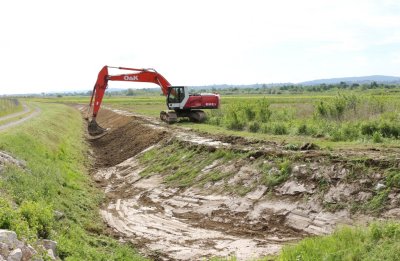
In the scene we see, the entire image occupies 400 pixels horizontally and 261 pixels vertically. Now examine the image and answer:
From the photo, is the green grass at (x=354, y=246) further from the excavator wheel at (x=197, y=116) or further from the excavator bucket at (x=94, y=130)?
the excavator bucket at (x=94, y=130)

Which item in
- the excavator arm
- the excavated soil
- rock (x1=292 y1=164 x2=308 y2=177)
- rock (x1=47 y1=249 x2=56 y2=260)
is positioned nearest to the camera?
rock (x1=47 y1=249 x2=56 y2=260)

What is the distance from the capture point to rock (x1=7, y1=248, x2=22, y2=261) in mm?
7164

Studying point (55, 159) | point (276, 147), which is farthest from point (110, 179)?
point (276, 147)

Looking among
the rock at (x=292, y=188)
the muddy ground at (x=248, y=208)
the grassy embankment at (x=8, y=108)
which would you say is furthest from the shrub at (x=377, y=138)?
the grassy embankment at (x=8, y=108)

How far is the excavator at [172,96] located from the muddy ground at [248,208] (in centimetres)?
1396

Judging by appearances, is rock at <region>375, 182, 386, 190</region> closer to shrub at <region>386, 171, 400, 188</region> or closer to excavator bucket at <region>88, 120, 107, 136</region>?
shrub at <region>386, 171, 400, 188</region>

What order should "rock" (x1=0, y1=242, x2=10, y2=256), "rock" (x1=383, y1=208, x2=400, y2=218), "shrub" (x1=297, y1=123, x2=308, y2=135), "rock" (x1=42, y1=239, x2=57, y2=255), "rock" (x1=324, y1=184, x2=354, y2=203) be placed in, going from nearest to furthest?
"rock" (x1=0, y1=242, x2=10, y2=256) < "rock" (x1=42, y1=239, x2=57, y2=255) < "rock" (x1=383, y1=208, x2=400, y2=218) < "rock" (x1=324, y1=184, x2=354, y2=203) < "shrub" (x1=297, y1=123, x2=308, y2=135)

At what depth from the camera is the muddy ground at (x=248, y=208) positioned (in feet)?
35.8

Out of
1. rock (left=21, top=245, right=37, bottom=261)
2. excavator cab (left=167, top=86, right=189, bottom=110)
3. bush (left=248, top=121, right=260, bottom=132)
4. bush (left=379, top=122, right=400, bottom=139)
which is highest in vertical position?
excavator cab (left=167, top=86, right=189, bottom=110)

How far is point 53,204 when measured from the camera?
478 inches

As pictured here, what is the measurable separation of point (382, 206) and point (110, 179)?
12971 mm

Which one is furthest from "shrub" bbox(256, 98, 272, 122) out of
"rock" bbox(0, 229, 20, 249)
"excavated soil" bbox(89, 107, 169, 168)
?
"rock" bbox(0, 229, 20, 249)

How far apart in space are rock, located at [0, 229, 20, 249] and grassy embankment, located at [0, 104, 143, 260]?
0.47 meters

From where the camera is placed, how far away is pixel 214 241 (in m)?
11.4
